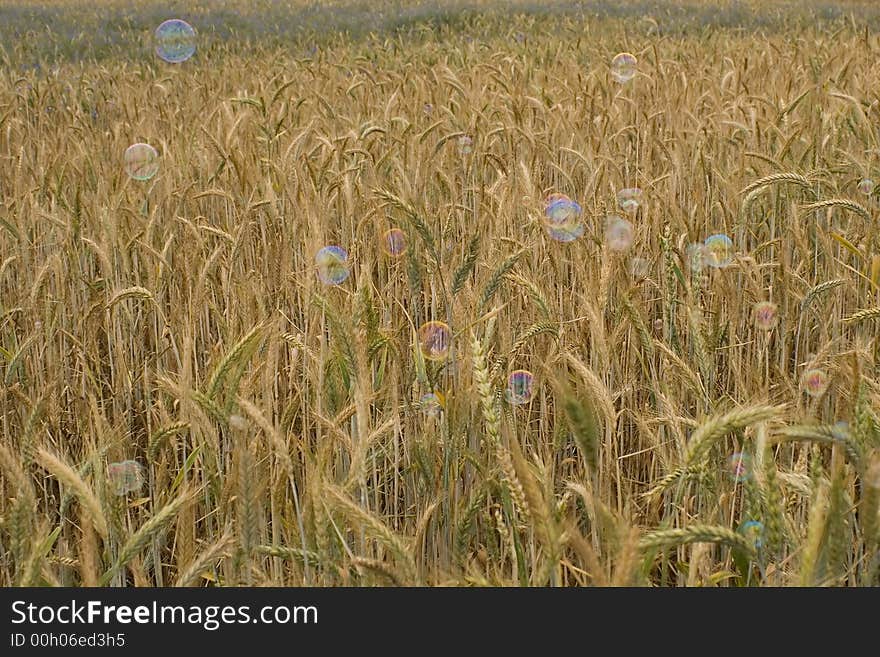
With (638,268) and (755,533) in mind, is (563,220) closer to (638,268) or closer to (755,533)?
(638,268)

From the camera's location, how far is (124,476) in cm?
162

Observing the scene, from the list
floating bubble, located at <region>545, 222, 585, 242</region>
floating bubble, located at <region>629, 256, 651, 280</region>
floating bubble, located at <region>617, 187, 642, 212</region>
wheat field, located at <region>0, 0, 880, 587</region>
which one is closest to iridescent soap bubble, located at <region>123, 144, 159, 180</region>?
wheat field, located at <region>0, 0, 880, 587</region>

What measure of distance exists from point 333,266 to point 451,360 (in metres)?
0.63

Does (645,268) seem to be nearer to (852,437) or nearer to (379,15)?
(852,437)

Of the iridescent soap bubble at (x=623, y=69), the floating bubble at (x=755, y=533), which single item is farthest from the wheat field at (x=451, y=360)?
the iridescent soap bubble at (x=623, y=69)

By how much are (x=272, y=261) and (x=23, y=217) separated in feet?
2.90

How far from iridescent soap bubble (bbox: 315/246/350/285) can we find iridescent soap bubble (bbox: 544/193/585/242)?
1.89 ft

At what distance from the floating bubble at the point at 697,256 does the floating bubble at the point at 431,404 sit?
0.90 meters

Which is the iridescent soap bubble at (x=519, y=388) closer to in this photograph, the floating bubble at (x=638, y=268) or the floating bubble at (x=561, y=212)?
the floating bubble at (x=638, y=268)

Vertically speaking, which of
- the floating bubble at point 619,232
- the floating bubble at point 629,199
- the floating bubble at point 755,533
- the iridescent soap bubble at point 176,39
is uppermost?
the iridescent soap bubble at point 176,39

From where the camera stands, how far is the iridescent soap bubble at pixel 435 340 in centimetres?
189

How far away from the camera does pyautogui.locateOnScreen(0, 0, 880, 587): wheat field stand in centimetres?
115

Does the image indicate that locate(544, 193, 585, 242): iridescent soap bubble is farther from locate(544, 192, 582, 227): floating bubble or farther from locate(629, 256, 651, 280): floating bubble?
locate(629, 256, 651, 280): floating bubble

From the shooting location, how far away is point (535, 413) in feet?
7.03
